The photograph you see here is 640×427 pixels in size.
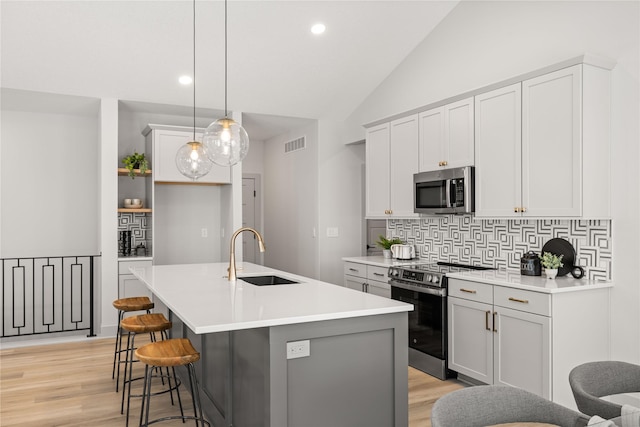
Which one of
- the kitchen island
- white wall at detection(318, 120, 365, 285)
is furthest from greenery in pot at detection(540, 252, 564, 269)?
white wall at detection(318, 120, 365, 285)

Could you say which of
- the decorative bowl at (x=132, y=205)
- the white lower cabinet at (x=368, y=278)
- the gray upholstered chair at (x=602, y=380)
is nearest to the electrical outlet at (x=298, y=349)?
the gray upholstered chair at (x=602, y=380)

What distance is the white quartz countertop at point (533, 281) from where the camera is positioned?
10.3 feet

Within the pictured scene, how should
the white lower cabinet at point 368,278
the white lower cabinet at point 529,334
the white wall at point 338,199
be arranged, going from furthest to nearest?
the white wall at point 338,199
the white lower cabinet at point 368,278
the white lower cabinet at point 529,334

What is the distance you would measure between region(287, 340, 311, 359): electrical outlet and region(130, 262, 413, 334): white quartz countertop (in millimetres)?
112

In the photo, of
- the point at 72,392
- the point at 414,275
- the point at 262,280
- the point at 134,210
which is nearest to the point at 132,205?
the point at 134,210

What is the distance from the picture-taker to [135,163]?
5.76 m

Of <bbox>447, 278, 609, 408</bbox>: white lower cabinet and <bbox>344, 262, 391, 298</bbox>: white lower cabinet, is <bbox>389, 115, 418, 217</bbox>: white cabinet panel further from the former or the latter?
<bbox>447, 278, 609, 408</bbox>: white lower cabinet

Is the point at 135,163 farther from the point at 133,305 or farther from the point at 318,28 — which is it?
the point at 318,28

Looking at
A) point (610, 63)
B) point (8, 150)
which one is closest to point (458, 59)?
point (610, 63)

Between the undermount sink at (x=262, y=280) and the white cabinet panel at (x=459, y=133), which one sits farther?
the white cabinet panel at (x=459, y=133)

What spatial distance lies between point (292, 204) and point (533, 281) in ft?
14.2

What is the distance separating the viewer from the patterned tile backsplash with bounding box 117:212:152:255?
20.1 ft

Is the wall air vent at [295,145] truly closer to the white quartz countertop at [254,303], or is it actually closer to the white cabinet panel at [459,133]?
the white cabinet panel at [459,133]

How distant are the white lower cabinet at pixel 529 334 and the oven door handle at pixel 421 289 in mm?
156
